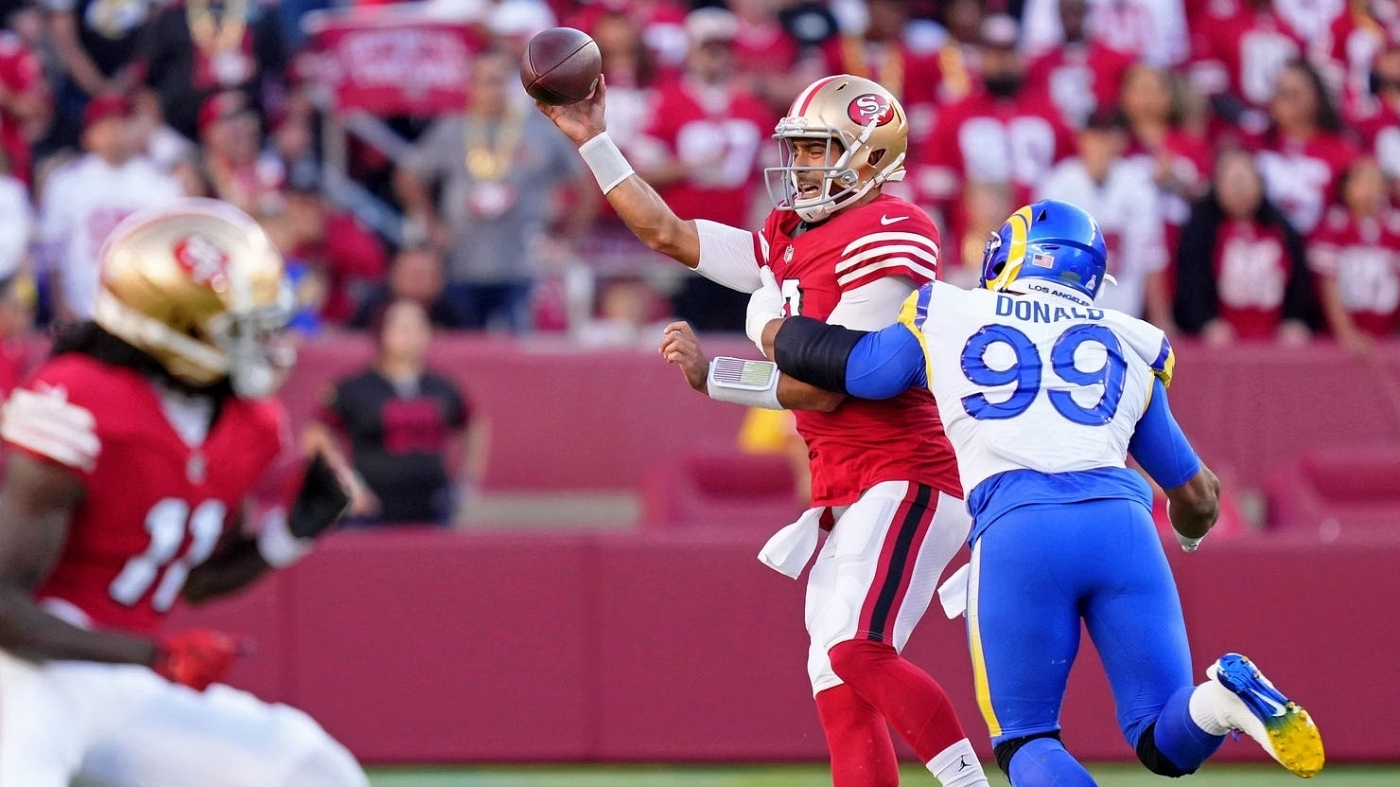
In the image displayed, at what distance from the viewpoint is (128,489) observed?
4.08m

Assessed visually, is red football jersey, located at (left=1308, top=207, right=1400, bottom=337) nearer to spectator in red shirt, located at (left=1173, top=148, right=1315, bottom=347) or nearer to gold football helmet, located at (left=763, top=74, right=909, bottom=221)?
spectator in red shirt, located at (left=1173, top=148, right=1315, bottom=347)

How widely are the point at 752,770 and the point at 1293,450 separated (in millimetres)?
4307

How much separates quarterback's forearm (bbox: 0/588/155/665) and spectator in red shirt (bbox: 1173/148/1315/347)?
7643 mm

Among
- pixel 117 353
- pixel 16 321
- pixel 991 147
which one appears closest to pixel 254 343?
pixel 117 353

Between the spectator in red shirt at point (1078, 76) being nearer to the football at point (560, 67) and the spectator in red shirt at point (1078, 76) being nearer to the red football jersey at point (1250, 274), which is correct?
the red football jersey at point (1250, 274)

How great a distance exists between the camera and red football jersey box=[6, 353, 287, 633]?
13.3 feet

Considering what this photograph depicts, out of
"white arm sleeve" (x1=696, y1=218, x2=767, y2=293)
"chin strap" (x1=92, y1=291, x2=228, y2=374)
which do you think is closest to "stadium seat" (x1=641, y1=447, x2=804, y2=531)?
"white arm sleeve" (x1=696, y1=218, x2=767, y2=293)

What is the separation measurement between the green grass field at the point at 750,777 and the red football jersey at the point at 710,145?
12.7 feet

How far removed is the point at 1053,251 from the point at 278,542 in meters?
2.04

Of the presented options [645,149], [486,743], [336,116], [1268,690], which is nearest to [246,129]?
[336,116]

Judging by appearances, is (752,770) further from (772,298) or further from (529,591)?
(772,298)

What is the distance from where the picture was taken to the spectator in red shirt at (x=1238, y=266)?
10391mm

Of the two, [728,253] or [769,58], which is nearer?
[728,253]

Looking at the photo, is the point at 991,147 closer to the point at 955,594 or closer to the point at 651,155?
the point at 651,155
